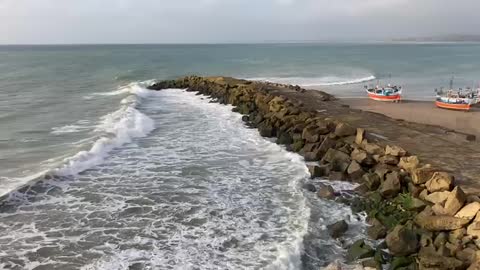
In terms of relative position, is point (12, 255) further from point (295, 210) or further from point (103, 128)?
point (103, 128)

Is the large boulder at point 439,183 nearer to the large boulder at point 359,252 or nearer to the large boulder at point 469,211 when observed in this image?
the large boulder at point 469,211

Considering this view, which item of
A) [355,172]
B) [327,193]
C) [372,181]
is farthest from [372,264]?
[355,172]

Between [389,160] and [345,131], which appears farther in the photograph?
[345,131]

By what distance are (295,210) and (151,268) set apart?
14.5 feet

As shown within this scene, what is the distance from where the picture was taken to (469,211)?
34.8 ft

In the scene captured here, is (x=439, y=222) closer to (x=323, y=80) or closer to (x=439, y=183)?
(x=439, y=183)

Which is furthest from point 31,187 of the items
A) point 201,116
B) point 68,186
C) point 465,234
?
point 201,116

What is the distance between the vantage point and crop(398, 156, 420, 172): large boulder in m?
13.7

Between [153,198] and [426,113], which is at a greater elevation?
[426,113]

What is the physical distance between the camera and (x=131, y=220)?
466 inches

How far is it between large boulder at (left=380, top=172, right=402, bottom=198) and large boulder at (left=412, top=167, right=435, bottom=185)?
0.44 m

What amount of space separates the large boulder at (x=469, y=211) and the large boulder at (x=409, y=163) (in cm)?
290

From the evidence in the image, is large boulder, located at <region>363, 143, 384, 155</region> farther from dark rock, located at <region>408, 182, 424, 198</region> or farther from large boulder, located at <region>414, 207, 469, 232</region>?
large boulder, located at <region>414, 207, 469, 232</region>

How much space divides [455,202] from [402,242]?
205cm
